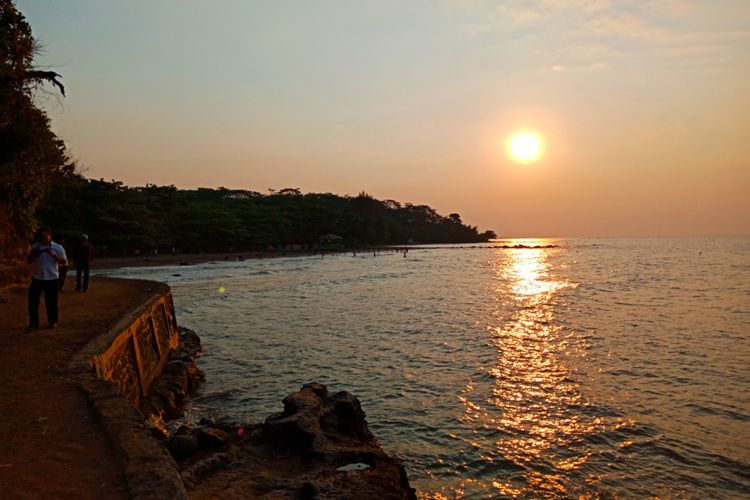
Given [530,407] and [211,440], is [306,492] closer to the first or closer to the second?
[211,440]

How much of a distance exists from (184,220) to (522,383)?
66362mm

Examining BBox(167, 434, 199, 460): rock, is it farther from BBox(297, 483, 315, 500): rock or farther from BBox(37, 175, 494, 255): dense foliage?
BBox(37, 175, 494, 255): dense foliage

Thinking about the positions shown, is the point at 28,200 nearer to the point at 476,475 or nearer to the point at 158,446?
the point at 158,446

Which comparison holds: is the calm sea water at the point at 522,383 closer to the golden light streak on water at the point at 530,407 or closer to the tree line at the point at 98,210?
the golden light streak on water at the point at 530,407

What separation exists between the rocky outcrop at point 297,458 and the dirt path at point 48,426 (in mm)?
1320

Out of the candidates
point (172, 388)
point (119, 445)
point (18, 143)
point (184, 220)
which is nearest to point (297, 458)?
point (119, 445)

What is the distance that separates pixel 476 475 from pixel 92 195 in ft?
170

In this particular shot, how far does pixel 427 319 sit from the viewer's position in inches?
859

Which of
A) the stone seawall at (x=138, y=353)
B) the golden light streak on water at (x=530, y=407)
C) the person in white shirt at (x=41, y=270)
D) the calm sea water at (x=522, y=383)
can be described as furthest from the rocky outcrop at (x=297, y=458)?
the person in white shirt at (x=41, y=270)

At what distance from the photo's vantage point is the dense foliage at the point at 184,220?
47.4 meters

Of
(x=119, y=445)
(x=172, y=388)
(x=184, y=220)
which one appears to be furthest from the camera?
(x=184, y=220)

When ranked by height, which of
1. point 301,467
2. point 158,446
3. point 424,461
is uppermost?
point 158,446

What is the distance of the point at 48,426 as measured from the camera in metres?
5.00

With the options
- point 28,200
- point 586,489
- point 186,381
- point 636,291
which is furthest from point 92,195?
point 586,489
